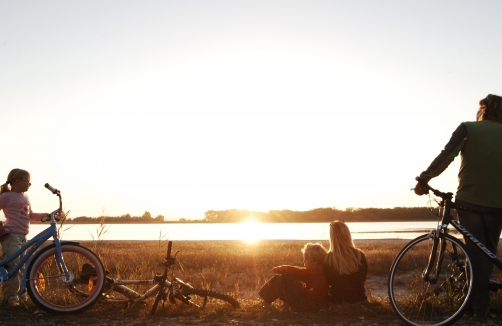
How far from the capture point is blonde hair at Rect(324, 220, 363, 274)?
653 cm

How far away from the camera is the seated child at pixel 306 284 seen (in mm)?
6570

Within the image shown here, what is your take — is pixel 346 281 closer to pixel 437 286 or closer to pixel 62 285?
pixel 437 286

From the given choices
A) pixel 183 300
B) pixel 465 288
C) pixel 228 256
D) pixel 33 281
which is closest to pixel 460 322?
pixel 465 288

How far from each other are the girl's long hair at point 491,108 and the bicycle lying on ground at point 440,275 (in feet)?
3.97

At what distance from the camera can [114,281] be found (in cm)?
666

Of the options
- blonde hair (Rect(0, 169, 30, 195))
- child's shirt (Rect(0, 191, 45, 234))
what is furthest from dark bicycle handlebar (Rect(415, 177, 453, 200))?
blonde hair (Rect(0, 169, 30, 195))

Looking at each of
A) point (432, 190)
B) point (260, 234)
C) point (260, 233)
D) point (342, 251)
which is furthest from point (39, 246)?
point (260, 233)

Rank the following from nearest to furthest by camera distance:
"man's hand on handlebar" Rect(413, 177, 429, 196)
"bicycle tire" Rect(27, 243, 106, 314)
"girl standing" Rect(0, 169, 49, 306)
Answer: "man's hand on handlebar" Rect(413, 177, 429, 196), "bicycle tire" Rect(27, 243, 106, 314), "girl standing" Rect(0, 169, 49, 306)

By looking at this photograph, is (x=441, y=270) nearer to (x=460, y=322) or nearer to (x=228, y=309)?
(x=460, y=322)

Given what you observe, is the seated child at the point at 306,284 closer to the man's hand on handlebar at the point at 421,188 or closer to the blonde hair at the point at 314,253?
the blonde hair at the point at 314,253

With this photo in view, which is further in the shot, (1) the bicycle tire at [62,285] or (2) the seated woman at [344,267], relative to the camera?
(2) the seated woman at [344,267]

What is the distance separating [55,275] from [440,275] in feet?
15.4

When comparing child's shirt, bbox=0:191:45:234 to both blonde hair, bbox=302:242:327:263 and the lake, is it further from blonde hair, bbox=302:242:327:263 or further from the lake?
the lake

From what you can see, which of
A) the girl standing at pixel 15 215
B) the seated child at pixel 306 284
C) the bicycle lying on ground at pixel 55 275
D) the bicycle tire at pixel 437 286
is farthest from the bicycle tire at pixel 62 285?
the bicycle tire at pixel 437 286
